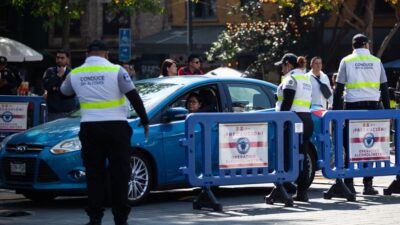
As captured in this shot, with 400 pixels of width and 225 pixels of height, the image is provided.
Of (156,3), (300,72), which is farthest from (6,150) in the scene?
(156,3)

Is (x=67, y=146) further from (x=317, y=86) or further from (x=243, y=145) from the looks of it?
(x=317, y=86)

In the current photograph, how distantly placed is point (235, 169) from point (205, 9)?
3244 cm

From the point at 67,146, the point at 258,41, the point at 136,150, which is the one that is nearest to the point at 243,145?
the point at 136,150

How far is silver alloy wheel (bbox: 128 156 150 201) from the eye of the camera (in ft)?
42.8

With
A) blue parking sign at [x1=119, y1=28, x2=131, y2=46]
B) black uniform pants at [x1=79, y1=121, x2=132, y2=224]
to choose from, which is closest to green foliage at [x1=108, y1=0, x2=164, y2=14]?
blue parking sign at [x1=119, y1=28, x2=131, y2=46]

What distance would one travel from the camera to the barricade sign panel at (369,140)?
13906mm

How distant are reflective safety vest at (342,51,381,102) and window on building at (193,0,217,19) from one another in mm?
30724

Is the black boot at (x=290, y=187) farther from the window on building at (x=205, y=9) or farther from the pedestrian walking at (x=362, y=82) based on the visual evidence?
the window on building at (x=205, y=9)

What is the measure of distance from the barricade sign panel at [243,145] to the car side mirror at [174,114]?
36.8 inches

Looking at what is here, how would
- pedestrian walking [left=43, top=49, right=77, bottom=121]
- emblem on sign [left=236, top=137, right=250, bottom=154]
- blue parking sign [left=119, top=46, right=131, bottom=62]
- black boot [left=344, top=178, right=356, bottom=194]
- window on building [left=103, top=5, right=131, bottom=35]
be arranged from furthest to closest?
window on building [left=103, top=5, right=131, bottom=35] < blue parking sign [left=119, top=46, right=131, bottom=62] < pedestrian walking [left=43, top=49, right=77, bottom=121] < black boot [left=344, top=178, right=356, bottom=194] < emblem on sign [left=236, top=137, right=250, bottom=154]

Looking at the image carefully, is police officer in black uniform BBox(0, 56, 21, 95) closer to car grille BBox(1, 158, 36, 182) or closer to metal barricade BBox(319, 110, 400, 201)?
car grille BBox(1, 158, 36, 182)

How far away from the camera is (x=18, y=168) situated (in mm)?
13188

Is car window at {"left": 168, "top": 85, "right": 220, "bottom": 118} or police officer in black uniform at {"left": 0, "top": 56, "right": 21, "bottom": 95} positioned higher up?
police officer in black uniform at {"left": 0, "top": 56, "right": 21, "bottom": 95}

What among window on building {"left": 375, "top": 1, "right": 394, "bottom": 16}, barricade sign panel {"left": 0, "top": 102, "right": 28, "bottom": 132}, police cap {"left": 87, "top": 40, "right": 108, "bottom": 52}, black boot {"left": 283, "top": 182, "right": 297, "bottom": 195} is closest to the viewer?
police cap {"left": 87, "top": 40, "right": 108, "bottom": 52}
